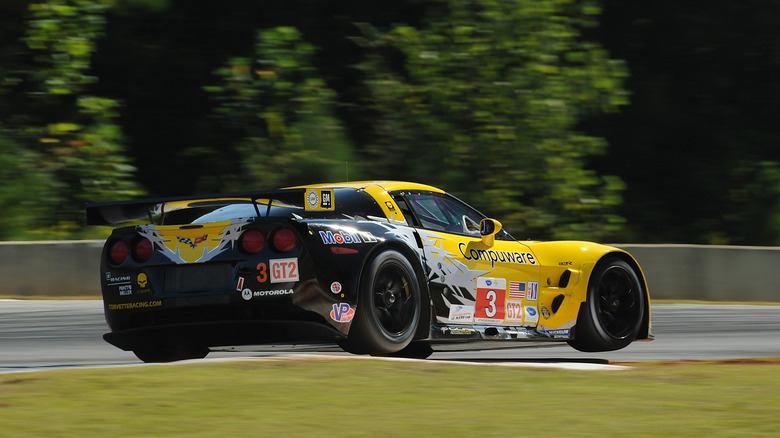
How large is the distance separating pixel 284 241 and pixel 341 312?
0.55 meters

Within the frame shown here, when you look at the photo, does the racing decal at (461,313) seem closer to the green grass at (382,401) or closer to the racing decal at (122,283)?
the green grass at (382,401)

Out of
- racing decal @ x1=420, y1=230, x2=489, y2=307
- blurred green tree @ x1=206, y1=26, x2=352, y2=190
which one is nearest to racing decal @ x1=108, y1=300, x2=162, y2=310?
racing decal @ x1=420, y1=230, x2=489, y2=307

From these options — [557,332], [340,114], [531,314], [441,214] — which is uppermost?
[340,114]

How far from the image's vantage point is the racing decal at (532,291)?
9.09m

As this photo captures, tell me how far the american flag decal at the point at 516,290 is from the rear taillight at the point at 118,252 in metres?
2.70

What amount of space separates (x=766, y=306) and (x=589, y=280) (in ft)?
23.8

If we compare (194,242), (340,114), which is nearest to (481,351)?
(194,242)

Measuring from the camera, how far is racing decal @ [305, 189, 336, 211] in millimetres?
7512

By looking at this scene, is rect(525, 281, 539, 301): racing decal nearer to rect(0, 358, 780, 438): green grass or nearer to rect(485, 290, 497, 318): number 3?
rect(485, 290, 497, 318): number 3

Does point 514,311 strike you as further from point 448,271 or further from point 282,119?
point 282,119

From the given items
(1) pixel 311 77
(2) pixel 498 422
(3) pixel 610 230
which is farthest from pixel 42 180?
(2) pixel 498 422

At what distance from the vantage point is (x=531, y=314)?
9086mm

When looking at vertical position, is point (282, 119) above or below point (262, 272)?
above

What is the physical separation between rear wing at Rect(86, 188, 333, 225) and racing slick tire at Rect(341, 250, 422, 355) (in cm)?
56
